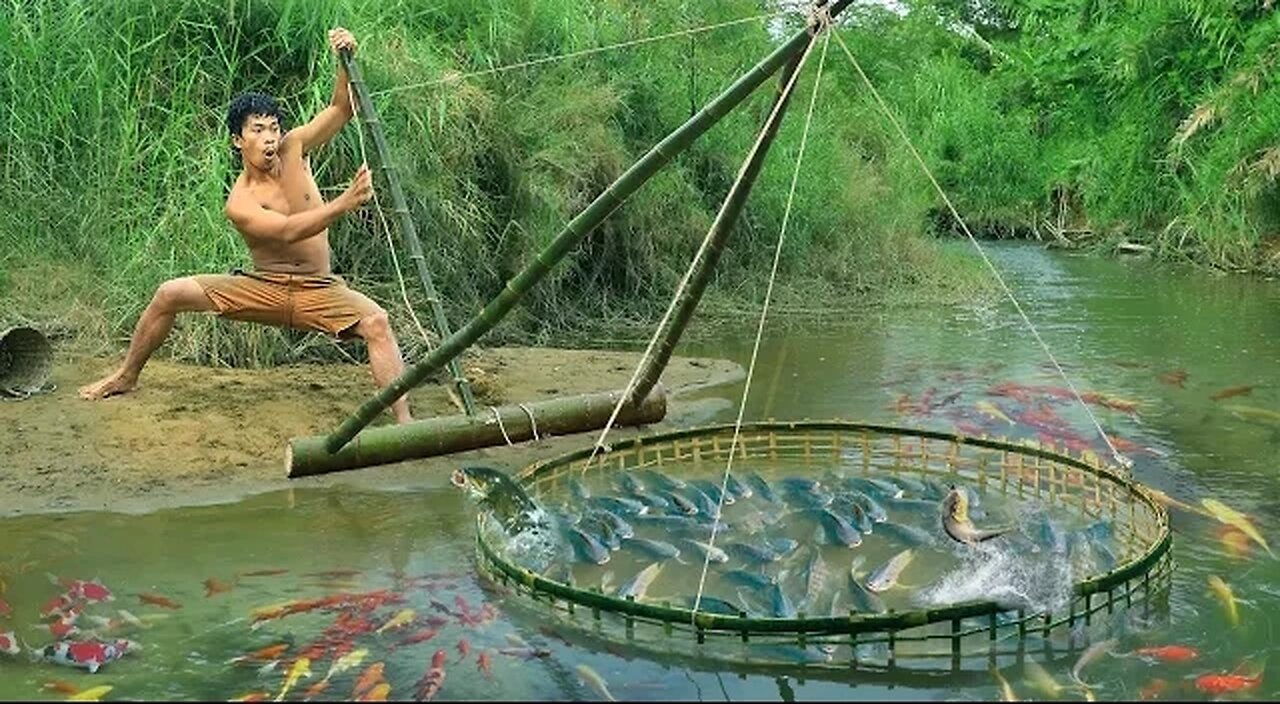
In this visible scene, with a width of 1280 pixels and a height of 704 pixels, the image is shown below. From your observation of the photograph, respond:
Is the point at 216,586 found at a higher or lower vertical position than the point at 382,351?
lower

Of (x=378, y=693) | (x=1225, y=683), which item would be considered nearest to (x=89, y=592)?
(x=378, y=693)

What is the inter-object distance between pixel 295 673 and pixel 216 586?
1066 millimetres

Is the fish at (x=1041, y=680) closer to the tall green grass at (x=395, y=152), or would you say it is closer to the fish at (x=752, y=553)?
the fish at (x=752, y=553)

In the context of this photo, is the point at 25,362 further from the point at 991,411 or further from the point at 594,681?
the point at 991,411

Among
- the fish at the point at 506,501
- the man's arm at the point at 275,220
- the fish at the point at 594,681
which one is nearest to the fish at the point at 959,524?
the fish at the point at 506,501

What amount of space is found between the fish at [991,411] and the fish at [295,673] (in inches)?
202

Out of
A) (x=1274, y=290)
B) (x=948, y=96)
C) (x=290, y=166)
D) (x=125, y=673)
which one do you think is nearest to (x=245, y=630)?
(x=125, y=673)

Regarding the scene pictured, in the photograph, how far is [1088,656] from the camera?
456 centimetres

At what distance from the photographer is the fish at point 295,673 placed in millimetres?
4285

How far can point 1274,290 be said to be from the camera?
16.0m

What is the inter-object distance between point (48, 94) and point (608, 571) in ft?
19.8

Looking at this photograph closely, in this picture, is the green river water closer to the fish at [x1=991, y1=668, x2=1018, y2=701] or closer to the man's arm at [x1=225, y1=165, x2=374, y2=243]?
the fish at [x1=991, y1=668, x2=1018, y2=701]

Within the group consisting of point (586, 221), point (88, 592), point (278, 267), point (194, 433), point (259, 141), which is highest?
point (259, 141)

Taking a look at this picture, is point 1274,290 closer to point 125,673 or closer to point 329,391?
point 329,391
